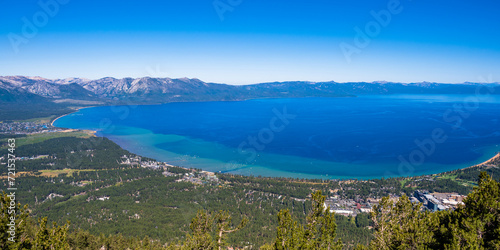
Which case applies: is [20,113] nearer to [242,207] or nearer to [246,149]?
[246,149]


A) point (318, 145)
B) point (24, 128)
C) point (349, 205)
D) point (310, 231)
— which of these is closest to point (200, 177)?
point (349, 205)

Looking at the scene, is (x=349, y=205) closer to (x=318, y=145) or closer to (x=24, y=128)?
(x=318, y=145)

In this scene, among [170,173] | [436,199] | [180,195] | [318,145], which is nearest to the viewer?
[436,199]

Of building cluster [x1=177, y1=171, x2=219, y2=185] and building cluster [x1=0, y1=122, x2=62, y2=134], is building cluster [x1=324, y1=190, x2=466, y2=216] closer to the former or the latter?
building cluster [x1=177, y1=171, x2=219, y2=185]

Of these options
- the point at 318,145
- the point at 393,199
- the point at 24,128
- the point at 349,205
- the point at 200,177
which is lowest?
the point at 349,205

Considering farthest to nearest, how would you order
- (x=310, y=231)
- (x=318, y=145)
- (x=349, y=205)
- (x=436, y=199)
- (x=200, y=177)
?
(x=318, y=145) → (x=200, y=177) → (x=349, y=205) → (x=436, y=199) → (x=310, y=231)

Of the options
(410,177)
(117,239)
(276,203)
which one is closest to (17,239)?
(117,239)

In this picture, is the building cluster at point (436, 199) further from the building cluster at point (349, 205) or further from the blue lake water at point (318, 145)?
the blue lake water at point (318, 145)
